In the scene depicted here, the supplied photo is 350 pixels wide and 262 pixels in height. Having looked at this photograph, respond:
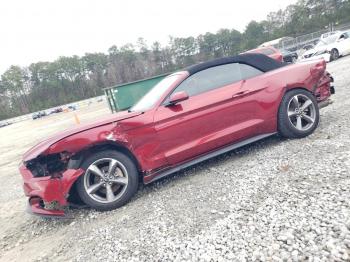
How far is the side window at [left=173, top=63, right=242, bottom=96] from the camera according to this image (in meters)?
4.67

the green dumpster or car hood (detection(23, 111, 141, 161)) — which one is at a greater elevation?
car hood (detection(23, 111, 141, 161))

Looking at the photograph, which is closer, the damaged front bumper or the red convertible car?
the damaged front bumper

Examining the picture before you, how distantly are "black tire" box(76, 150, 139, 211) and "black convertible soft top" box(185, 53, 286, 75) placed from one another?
1660mm

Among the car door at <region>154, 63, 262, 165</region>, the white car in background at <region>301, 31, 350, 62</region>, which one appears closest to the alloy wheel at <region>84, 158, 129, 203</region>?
the car door at <region>154, 63, 262, 165</region>

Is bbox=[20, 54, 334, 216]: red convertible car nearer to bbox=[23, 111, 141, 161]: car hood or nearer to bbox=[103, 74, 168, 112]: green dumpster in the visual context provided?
bbox=[23, 111, 141, 161]: car hood

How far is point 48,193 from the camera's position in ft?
13.1

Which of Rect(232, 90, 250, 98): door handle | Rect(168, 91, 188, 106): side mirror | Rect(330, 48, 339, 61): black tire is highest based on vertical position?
Rect(168, 91, 188, 106): side mirror

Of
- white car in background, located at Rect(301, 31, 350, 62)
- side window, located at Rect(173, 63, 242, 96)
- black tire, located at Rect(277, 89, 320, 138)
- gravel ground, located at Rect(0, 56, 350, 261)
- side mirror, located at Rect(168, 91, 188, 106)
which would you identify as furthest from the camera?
white car in background, located at Rect(301, 31, 350, 62)

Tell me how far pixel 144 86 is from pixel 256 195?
1309cm

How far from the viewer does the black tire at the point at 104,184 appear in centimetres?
406

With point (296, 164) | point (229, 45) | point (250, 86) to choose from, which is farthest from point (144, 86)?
point (229, 45)

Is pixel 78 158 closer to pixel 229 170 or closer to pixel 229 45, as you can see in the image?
pixel 229 170

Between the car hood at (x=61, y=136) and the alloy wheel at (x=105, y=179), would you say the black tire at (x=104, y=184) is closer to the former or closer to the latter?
the alloy wheel at (x=105, y=179)

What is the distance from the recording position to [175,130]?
4.39 m
